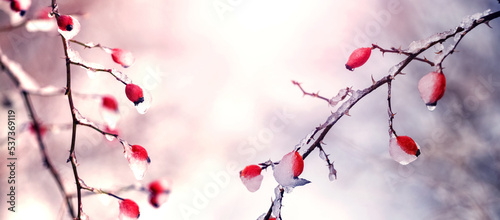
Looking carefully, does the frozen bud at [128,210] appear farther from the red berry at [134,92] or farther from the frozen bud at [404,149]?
the frozen bud at [404,149]

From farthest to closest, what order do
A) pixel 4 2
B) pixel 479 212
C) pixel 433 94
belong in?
pixel 479 212
pixel 4 2
pixel 433 94

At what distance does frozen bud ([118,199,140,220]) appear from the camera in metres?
1.13

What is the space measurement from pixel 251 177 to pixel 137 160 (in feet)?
1.34

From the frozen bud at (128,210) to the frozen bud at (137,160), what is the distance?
0.11 m

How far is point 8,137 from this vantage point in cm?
201

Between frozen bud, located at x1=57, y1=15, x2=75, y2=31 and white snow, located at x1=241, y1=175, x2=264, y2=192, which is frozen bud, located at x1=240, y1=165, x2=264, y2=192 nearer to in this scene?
white snow, located at x1=241, y1=175, x2=264, y2=192

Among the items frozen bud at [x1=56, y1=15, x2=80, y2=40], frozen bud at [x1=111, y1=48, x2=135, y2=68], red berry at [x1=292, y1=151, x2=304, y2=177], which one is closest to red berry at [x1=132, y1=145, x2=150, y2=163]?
frozen bud at [x1=111, y1=48, x2=135, y2=68]

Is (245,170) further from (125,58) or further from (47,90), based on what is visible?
(47,90)

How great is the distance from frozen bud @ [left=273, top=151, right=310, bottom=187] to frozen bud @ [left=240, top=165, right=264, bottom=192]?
0.10m

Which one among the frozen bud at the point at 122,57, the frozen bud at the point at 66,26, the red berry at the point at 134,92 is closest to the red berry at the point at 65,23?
the frozen bud at the point at 66,26

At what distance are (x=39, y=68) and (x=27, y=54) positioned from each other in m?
0.12

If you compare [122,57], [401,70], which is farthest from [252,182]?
[122,57]

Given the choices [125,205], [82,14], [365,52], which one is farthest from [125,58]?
[82,14]

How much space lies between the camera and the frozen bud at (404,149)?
90 centimetres
